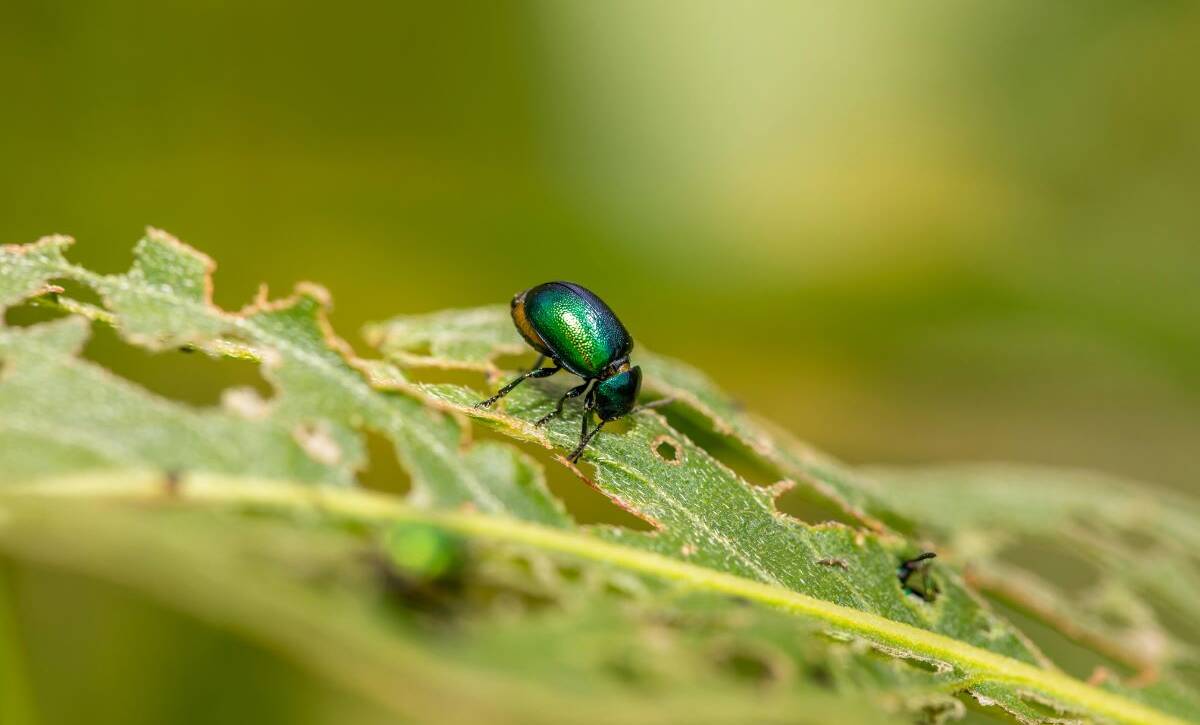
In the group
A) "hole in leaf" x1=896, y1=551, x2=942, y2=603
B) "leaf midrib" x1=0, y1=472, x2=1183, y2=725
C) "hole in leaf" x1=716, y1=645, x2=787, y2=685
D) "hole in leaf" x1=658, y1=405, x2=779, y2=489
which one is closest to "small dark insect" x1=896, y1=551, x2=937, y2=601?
"hole in leaf" x1=896, y1=551, x2=942, y2=603

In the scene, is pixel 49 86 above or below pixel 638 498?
above

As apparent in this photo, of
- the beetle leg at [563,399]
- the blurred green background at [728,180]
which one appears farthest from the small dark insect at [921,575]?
the blurred green background at [728,180]

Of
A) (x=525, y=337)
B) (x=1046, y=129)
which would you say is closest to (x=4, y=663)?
(x=525, y=337)

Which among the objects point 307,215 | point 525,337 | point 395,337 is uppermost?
point 307,215

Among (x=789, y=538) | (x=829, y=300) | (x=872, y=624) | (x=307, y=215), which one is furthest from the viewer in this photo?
(x=829, y=300)

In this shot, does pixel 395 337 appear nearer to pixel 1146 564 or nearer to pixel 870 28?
pixel 1146 564

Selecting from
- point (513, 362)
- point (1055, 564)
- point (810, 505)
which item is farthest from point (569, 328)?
point (1055, 564)
